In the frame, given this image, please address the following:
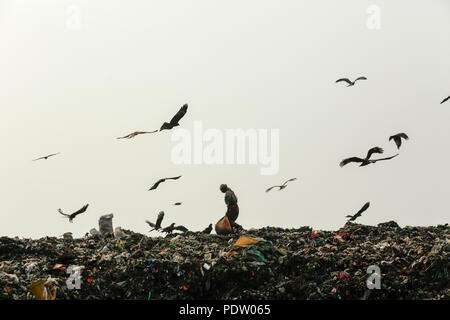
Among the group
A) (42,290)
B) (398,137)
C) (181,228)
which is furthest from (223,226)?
(42,290)

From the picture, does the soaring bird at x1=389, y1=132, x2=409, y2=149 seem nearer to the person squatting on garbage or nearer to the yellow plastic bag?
the yellow plastic bag

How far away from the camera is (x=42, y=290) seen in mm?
9492

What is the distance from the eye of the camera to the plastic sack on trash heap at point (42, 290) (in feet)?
30.8

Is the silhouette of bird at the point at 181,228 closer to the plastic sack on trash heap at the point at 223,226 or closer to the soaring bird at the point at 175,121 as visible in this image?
the plastic sack on trash heap at the point at 223,226

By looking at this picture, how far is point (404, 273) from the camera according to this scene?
1012cm

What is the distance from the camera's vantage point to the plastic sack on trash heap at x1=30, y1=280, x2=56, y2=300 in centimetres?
939

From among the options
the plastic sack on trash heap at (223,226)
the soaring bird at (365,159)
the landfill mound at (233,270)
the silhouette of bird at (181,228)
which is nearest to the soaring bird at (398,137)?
the soaring bird at (365,159)

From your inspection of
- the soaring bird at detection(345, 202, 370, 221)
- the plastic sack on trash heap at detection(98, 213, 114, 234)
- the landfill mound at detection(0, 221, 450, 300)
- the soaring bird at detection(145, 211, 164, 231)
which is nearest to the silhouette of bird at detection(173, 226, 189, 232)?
the soaring bird at detection(145, 211, 164, 231)

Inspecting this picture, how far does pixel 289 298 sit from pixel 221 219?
143 inches

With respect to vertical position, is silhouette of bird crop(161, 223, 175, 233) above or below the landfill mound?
above

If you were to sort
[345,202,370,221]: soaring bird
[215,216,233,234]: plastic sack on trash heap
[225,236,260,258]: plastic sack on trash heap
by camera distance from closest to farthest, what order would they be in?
[225,236,260,258]: plastic sack on trash heap, [345,202,370,221]: soaring bird, [215,216,233,234]: plastic sack on trash heap

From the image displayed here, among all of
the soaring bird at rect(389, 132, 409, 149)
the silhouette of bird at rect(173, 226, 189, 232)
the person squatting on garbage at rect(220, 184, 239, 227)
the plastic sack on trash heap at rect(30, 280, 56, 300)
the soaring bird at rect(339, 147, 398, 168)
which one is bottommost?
the plastic sack on trash heap at rect(30, 280, 56, 300)

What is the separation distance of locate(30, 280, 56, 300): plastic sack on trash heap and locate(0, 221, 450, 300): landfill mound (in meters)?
0.02
